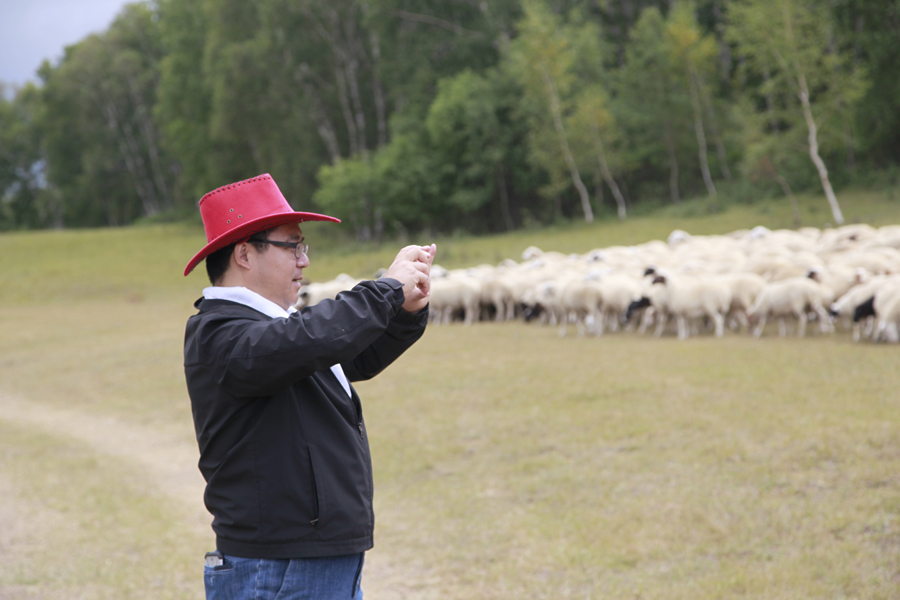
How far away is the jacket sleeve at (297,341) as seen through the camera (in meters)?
2.20

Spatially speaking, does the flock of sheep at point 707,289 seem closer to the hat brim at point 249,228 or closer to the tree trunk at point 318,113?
the hat brim at point 249,228

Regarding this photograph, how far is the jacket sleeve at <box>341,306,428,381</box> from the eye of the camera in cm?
277

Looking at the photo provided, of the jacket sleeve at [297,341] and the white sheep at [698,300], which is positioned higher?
the jacket sleeve at [297,341]

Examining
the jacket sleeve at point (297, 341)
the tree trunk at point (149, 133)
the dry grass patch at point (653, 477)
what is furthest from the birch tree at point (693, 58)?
the tree trunk at point (149, 133)

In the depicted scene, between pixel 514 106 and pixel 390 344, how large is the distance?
38.1 m

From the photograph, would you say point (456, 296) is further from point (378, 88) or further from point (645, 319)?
point (378, 88)

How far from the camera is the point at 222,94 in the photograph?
4200 centimetres

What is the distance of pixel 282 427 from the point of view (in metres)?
2.37

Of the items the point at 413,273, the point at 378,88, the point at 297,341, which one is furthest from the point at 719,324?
the point at 378,88

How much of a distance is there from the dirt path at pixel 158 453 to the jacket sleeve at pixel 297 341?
3482 mm

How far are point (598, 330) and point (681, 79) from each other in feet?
89.5

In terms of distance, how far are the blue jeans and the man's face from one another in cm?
84

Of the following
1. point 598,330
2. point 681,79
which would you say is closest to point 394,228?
point 681,79

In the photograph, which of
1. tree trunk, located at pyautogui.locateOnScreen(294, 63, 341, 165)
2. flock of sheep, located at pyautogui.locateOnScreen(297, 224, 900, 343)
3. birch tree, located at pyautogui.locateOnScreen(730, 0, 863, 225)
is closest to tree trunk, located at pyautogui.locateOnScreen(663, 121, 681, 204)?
birch tree, located at pyautogui.locateOnScreen(730, 0, 863, 225)
